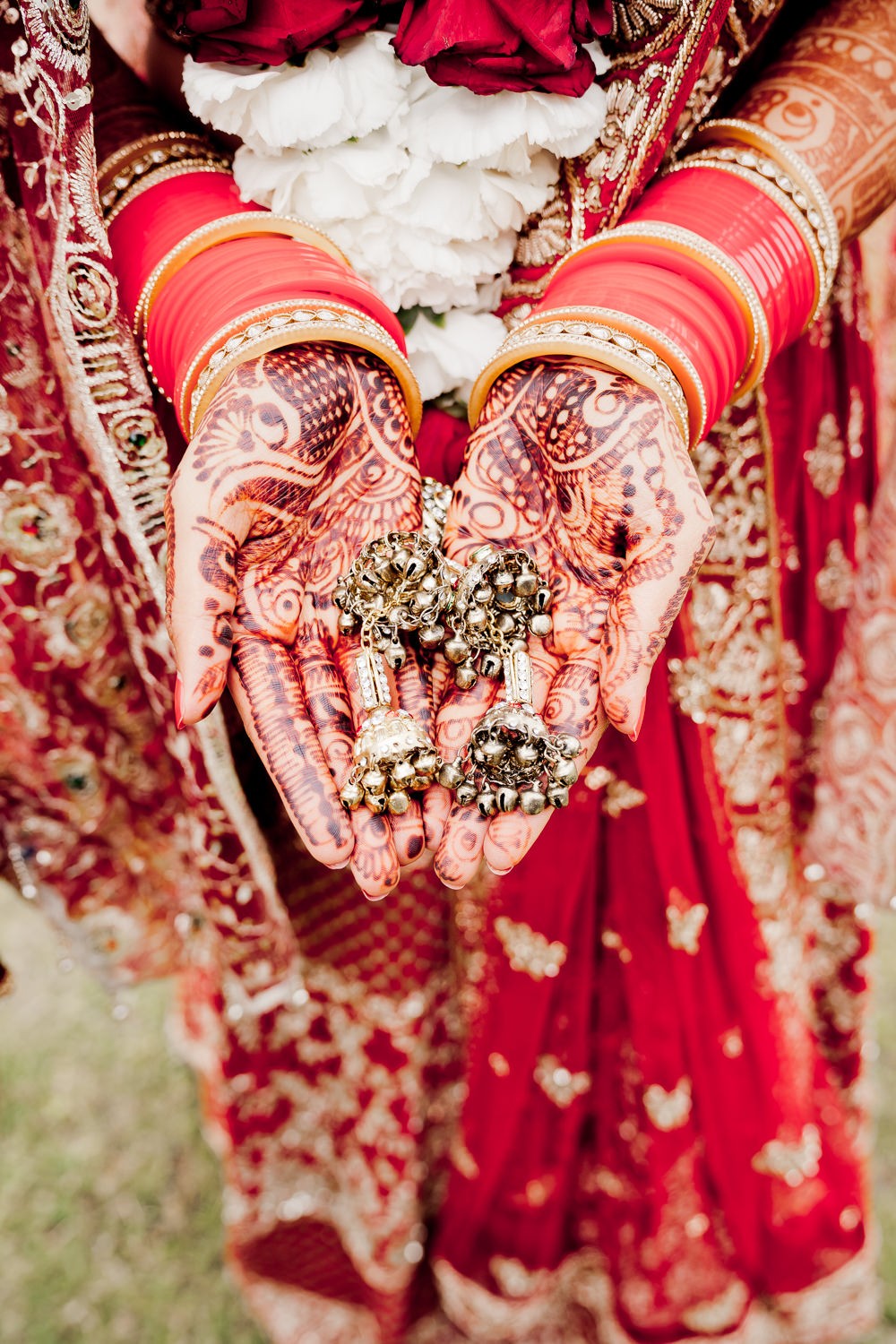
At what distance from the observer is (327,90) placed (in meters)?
0.73

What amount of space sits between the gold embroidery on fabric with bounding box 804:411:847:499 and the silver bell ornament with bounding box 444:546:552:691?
401 mm

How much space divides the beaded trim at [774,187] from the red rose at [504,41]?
148 millimetres

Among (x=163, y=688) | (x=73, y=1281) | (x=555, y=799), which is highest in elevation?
(x=163, y=688)

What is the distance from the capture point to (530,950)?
1077 millimetres

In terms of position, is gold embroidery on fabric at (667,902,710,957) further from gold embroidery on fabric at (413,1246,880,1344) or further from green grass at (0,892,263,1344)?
green grass at (0,892,263,1344)

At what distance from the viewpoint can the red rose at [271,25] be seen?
0.71 metres

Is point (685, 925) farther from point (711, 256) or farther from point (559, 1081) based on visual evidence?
point (711, 256)

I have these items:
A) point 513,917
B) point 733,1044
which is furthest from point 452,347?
point 733,1044

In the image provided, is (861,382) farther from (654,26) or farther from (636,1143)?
(636,1143)

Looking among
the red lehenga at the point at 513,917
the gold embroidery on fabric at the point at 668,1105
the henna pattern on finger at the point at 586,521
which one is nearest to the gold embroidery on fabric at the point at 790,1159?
the red lehenga at the point at 513,917

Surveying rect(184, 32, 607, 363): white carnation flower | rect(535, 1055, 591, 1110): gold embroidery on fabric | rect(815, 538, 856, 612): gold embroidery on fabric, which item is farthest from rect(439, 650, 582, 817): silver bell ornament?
rect(535, 1055, 591, 1110): gold embroidery on fabric

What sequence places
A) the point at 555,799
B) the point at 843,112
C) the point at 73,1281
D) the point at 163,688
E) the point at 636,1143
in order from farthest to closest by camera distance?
the point at 73,1281, the point at 636,1143, the point at 163,688, the point at 843,112, the point at 555,799

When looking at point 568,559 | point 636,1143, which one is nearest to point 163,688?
point 568,559

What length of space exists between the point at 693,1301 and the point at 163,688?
3.27ft
